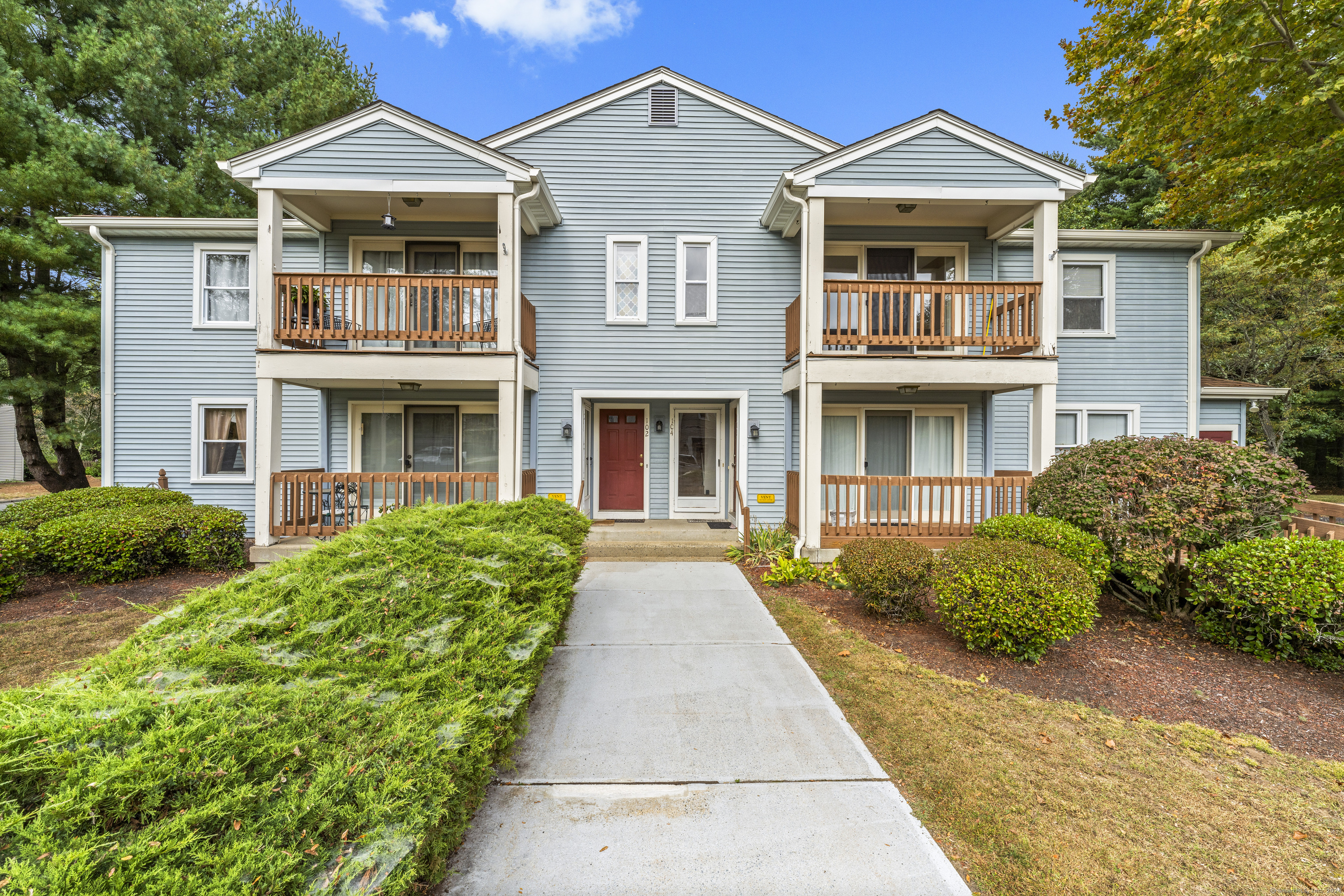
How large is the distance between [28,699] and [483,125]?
24.2 m

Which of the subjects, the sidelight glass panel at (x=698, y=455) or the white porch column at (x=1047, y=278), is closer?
the white porch column at (x=1047, y=278)

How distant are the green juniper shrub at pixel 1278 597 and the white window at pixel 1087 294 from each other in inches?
237

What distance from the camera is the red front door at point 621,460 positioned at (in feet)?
32.2

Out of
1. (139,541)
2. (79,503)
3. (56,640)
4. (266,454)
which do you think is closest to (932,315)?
(266,454)

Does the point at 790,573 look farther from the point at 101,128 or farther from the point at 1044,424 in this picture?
the point at 101,128

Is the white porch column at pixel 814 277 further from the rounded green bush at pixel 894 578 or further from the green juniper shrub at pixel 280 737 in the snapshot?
the green juniper shrub at pixel 280 737

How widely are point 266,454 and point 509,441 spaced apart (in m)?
3.35

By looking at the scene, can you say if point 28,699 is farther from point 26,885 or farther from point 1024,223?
point 1024,223

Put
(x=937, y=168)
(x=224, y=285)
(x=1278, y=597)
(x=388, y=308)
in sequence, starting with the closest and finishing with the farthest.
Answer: (x=1278, y=597) < (x=388, y=308) < (x=937, y=168) < (x=224, y=285)

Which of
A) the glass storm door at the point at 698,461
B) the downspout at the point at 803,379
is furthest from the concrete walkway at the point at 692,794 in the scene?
the glass storm door at the point at 698,461

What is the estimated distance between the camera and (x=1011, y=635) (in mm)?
4629

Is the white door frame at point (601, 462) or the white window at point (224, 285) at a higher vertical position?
the white window at point (224, 285)

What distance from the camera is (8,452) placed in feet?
74.9

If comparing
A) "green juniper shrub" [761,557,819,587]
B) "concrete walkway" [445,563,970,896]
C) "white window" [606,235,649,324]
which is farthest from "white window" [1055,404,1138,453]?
"concrete walkway" [445,563,970,896]
